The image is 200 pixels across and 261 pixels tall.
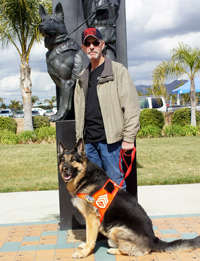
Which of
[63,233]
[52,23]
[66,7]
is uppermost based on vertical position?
[66,7]

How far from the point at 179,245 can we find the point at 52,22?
3397mm

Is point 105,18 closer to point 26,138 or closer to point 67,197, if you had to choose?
point 67,197

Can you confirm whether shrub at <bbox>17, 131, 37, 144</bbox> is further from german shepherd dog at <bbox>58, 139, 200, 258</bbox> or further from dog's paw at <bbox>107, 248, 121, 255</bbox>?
dog's paw at <bbox>107, 248, 121, 255</bbox>

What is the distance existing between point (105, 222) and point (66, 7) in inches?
142

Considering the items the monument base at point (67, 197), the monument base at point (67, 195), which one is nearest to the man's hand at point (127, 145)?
the monument base at point (67, 197)

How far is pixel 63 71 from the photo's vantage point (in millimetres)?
4246

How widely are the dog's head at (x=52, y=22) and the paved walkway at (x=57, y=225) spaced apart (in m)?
2.92

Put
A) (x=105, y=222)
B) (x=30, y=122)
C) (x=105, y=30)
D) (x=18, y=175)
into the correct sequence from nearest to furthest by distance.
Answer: (x=105, y=222), (x=105, y=30), (x=18, y=175), (x=30, y=122)

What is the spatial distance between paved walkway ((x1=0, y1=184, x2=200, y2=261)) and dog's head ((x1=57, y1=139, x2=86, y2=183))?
39.4 inches

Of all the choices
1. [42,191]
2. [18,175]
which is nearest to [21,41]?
[18,175]

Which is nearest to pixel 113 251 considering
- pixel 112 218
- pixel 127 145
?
pixel 112 218

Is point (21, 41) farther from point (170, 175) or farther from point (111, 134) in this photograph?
point (111, 134)

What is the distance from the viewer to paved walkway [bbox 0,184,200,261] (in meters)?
3.38

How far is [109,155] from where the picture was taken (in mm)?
3547
